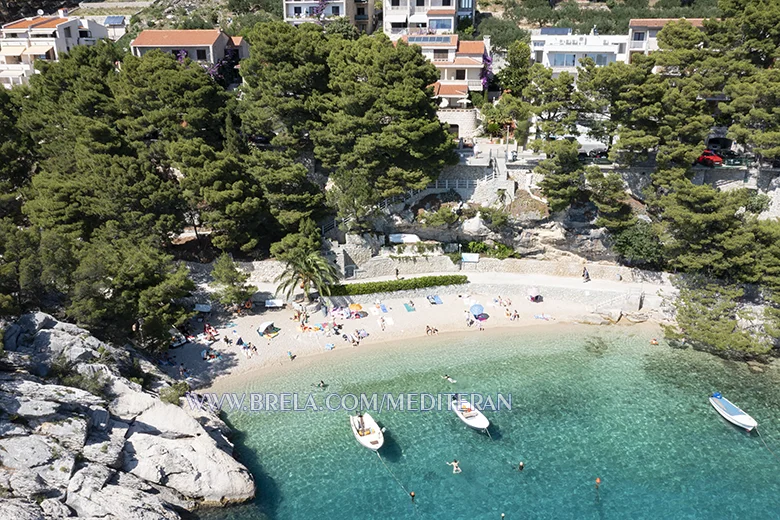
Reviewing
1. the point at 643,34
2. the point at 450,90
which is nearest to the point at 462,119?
the point at 450,90

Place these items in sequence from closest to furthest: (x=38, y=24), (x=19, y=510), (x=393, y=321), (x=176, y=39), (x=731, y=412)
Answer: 1. (x=19, y=510)
2. (x=731, y=412)
3. (x=393, y=321)
4. (x=176, y=39)
5. (x=38, y=24)

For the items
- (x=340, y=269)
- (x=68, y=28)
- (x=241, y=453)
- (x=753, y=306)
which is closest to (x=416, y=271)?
(x=340, y=269)

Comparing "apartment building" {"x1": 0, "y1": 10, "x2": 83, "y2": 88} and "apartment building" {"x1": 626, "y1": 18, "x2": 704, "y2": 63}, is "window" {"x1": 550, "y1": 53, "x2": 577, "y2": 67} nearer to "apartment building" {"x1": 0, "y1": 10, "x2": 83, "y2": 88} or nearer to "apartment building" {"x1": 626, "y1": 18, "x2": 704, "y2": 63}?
"apartment building" {"x1": 626, "y1": 18, "x2": 704, "y2": 63}

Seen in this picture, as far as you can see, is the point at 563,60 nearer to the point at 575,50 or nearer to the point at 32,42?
the point at 575,50

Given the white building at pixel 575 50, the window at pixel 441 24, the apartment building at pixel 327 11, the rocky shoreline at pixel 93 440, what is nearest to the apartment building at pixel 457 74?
the white building at pixel 575 50

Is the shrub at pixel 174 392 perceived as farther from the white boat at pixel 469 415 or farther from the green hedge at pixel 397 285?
the white boat at pixel 469 415

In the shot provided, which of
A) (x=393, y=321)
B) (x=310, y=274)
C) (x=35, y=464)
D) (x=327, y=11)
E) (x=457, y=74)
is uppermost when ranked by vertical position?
(x=327, y=11)

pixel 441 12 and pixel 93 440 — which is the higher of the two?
pixel 441 12
